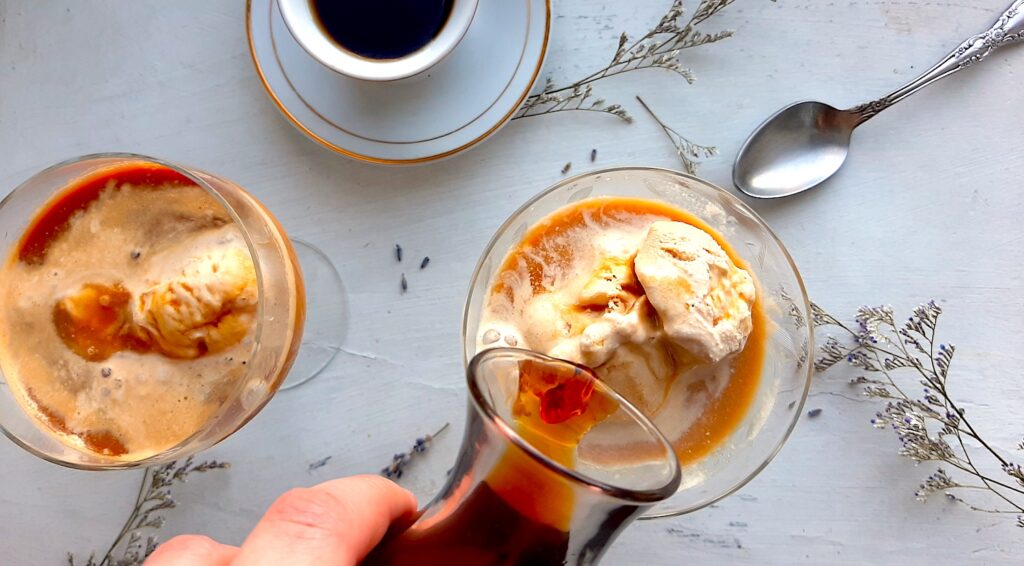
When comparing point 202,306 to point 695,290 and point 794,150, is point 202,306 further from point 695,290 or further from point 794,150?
point 794,150

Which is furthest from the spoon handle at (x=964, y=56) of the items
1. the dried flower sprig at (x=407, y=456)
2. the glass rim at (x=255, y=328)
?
the glass rim at (x=255, y=328)

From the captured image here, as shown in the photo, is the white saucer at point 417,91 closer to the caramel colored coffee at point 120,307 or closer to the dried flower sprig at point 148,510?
the caramel colored coffee at point 120,307

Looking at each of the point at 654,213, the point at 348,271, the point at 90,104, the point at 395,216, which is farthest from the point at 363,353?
the point at 90,104

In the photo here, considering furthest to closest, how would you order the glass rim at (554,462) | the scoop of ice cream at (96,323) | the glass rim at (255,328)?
the scoop of ice cream at (96,323) → the glass rim at (255,328) → the glass rim at (554,462)

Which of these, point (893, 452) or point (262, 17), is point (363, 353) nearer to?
point (262, 17)

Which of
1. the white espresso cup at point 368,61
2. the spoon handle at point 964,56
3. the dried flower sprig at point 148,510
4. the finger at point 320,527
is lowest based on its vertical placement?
the dried flower sprig at point 148,510

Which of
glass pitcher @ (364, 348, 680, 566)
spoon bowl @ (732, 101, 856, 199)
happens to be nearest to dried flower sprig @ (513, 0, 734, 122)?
spoon bowl @ (732, 101, 856, 199)
